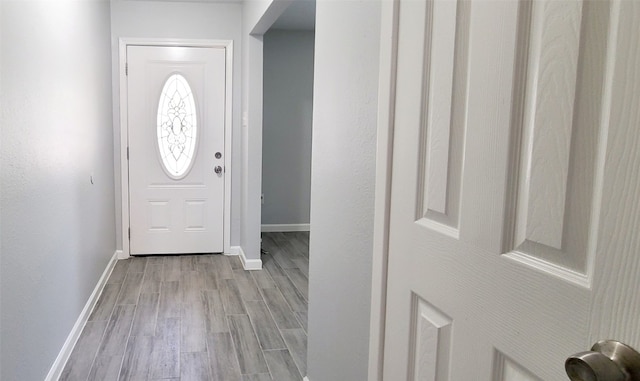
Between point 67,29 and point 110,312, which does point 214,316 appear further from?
point 67,29

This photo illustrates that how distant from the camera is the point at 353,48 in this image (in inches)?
71.4

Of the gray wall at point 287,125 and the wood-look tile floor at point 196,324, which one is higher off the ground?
the gray wall at point 287,125

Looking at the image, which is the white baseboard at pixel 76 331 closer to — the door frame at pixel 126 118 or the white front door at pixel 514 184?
the door frame at pixel 126 118

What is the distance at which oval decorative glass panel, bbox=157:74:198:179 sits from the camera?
16.1 feet

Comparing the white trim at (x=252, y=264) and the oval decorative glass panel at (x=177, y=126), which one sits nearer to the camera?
the white trim at (x=252, y=264)

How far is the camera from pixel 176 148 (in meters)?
4.99

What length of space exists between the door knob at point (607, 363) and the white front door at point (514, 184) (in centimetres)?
2

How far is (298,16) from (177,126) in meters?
1.74

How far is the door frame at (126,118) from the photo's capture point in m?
4.79

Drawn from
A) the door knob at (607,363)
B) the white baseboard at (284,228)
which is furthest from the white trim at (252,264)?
the door knob at (607,363)

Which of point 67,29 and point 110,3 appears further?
point 110,3

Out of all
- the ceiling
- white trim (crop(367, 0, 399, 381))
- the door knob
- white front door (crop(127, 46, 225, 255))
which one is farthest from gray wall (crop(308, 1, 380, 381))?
white front door (crop(127, 46, 225, 255))

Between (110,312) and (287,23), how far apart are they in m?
3.70

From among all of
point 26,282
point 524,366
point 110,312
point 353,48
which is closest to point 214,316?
point 110,312
